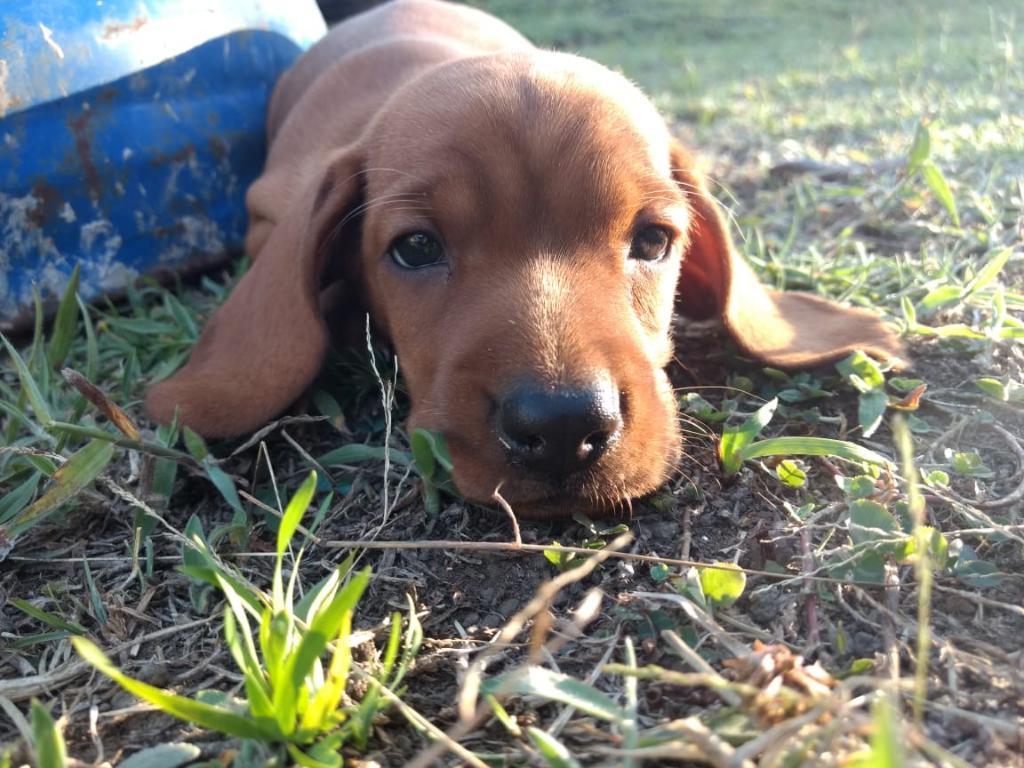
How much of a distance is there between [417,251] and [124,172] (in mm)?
1426

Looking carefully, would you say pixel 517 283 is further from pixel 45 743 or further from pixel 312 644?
pixel 45 743

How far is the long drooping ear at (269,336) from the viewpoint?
2.21 m

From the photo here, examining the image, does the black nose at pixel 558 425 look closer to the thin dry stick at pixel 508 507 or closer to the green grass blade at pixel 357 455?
the thin dry stick at pixel 508 507

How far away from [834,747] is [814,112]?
4729 millimetres

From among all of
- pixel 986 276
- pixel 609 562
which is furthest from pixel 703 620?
pixel 986 276

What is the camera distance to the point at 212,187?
3.46m

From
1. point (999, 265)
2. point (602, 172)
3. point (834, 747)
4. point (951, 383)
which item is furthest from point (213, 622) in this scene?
point (999, 265)

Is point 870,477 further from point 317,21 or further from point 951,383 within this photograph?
point 317,21

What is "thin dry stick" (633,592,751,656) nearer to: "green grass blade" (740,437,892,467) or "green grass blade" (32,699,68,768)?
"green grass blade" (740,437,892,467)

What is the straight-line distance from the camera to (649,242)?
7.21 feet

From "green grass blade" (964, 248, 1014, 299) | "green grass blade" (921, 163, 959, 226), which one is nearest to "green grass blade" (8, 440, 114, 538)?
"green grass blade" (964, 248, 1014, 299)

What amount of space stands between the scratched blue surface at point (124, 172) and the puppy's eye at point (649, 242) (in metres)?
1.80

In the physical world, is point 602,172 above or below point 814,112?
above

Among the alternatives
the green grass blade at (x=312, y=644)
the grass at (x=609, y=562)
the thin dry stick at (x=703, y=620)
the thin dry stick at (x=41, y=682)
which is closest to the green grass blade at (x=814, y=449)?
the grass at (x=609, y=562)
